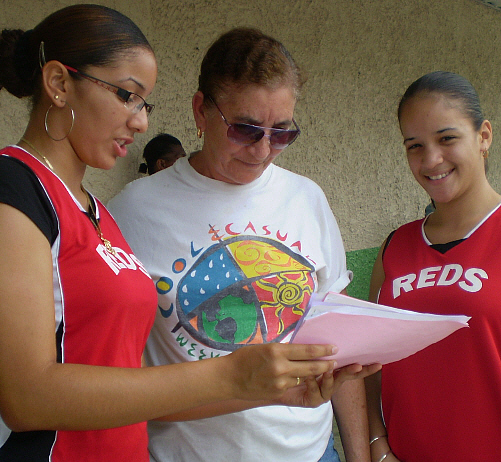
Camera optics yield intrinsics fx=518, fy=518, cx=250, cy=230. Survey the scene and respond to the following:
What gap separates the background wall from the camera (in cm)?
329

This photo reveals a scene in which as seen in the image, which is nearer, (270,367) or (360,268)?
(270,367)

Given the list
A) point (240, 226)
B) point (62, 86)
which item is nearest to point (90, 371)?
point (62, 86)

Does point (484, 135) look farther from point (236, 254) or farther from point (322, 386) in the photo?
point (322, 386)

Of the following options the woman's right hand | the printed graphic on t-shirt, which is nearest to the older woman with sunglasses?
the printed graphic on t-shirt

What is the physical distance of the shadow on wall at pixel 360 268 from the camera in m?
4.30

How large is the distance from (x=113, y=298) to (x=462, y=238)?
3.87ft

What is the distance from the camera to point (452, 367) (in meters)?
1.61

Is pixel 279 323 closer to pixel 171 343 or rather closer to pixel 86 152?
pixel 171 343

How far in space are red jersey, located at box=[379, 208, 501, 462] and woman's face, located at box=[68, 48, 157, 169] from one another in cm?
105

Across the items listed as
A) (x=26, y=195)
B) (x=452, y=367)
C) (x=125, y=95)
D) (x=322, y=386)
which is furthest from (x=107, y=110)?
(x=452, y=367)

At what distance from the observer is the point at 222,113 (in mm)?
1668

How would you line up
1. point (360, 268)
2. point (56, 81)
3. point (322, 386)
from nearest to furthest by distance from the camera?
1. point (56, 81)
2. point (322, 386)
3. point (360, 268)

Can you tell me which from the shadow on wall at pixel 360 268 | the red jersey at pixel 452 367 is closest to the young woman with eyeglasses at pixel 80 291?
the red jersey at pixel 452 367

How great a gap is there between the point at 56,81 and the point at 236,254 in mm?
742
